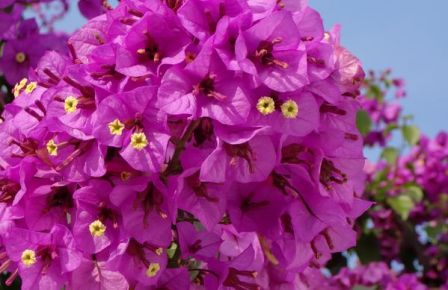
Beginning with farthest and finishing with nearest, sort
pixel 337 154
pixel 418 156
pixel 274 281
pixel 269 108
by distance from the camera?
1. pixel 418 156
2. pixel 274 281
3. pixel 337 154
4. pixel 269 108

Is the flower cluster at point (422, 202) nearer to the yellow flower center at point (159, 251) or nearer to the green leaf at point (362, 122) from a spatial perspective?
the green leaf at point (362, 122)

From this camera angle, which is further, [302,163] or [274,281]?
[274,281]

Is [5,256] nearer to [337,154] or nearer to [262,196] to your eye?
[262,196]

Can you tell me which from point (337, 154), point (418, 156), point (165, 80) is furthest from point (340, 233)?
point (418, 156)

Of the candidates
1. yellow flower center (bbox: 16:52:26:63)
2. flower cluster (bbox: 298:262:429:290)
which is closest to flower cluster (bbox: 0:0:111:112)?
yellow flower center (bbox: 16:52:26:63)

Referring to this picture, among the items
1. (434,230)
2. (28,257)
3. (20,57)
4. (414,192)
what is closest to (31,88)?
(28,257)
